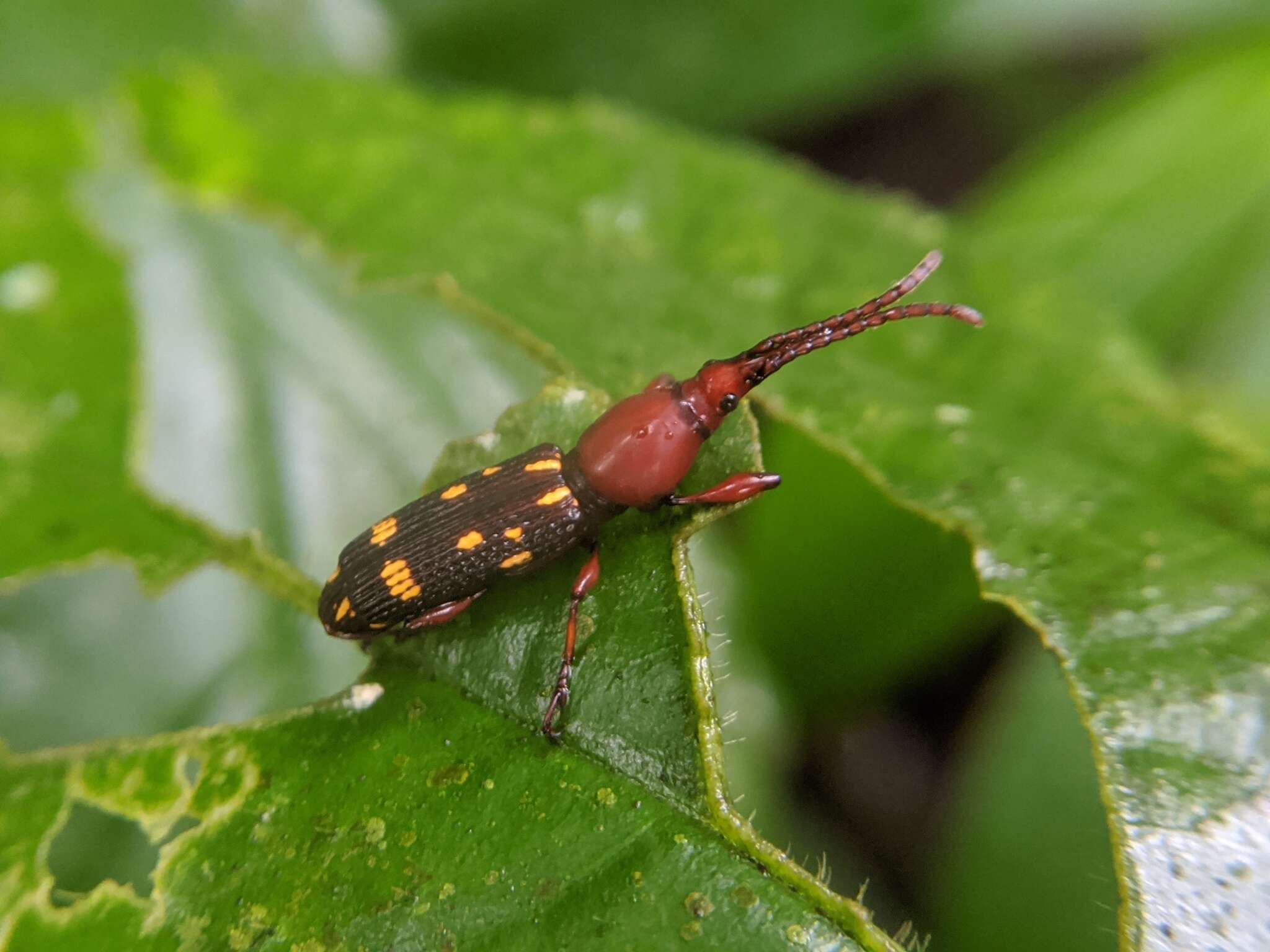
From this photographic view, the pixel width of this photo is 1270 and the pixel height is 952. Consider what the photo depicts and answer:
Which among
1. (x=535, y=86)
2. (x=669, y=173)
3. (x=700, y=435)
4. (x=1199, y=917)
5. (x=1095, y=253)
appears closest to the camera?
(x=1199, y=917)

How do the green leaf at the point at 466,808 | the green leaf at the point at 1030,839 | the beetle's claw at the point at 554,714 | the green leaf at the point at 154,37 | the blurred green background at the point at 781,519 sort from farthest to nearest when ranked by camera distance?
the green leaf at the point at 154,37, the green leaf at the point at 1030,839, the blurred green background at the point at 781,519, the beetle's claw at the point at 554,714, the green leaf at the point at 466,808

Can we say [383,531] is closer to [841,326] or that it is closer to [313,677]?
[313,677]

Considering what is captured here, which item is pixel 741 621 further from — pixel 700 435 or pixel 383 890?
pixel 383 890

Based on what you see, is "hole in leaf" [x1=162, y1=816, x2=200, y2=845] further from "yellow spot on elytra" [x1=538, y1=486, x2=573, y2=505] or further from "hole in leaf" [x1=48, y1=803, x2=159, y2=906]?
"yellow spot on elytra" [x1=538, y1=486, x2=573, y2=505]

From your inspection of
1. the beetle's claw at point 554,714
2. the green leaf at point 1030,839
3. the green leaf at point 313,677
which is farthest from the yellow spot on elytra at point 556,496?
the green leaf at point 1030,839

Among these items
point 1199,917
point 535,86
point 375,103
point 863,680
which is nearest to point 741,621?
point 863,680

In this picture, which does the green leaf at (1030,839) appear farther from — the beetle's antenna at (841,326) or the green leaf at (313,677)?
the green leaf at (313,677)

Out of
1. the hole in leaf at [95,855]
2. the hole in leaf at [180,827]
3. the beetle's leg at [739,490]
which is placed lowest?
the hole in leaf at [95,855]
